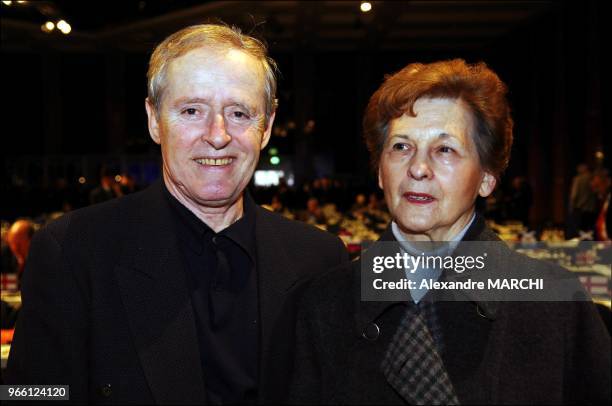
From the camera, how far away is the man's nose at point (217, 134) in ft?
5.65

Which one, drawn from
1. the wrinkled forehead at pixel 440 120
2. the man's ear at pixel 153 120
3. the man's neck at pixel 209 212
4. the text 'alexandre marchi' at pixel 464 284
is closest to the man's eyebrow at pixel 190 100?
the man's ear at pixel 153 120

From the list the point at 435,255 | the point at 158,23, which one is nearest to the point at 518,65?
the point at 158,23

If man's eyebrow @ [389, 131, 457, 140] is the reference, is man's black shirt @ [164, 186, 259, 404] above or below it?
below

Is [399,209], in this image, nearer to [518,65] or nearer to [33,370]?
[33,370]

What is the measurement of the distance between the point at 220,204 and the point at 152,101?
0.37 m

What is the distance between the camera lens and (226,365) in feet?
5.57

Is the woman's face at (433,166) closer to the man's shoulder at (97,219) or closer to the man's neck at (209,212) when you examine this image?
the man's neck at (209,212)

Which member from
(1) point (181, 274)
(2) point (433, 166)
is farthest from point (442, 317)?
(1) point (181, 274)

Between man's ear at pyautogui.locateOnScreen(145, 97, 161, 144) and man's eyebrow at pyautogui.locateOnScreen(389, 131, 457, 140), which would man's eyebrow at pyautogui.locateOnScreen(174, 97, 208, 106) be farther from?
man's eyebrow at pyautogui.locateOnScreen(389, 131, 457, 140)

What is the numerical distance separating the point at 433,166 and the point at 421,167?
35 millimetres

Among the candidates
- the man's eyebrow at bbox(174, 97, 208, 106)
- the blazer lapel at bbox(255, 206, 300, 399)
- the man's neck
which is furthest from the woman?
the man's eyebrow at bbox(174, 97, 208, 106)

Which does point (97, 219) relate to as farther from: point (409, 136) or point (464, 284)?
point (464, 284)

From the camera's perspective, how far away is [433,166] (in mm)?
1603

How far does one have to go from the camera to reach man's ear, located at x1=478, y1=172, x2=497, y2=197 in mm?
1712
